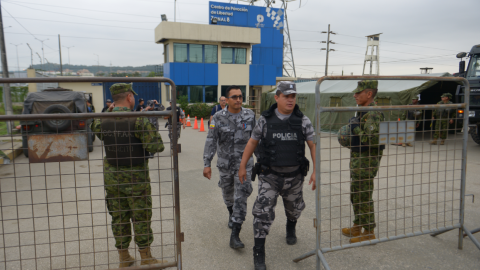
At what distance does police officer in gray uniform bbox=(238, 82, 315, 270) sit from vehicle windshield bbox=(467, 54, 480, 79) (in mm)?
10182

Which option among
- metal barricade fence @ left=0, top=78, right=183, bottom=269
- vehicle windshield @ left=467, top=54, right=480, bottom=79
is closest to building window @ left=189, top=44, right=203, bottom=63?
vehicle windshield @ left=467, top=54, right=480, bottom=79

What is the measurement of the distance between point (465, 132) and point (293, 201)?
2037 mm

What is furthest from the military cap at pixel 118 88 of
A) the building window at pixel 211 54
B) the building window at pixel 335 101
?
the building window at pixel 211 54

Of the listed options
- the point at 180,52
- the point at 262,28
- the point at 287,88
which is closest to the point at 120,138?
the point at 287,88

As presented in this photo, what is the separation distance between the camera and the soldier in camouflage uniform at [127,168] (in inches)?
117

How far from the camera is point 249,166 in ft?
12.8

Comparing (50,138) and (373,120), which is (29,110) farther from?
(373,120)

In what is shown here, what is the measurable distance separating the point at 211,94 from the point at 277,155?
23295mm

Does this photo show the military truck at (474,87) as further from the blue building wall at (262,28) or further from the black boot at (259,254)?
the blue building wall at (262,28)

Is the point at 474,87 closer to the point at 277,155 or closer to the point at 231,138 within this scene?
the point at 231,138

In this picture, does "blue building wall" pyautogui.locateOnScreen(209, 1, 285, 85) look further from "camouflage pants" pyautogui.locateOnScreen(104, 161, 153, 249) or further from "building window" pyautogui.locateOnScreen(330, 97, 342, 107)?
"camouflage pants" pyautogui.locateOnScreen(104, 161, 153, 249)

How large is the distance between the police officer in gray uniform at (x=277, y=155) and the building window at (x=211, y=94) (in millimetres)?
22943

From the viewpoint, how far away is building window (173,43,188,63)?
2459cm

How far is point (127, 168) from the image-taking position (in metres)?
3.05
